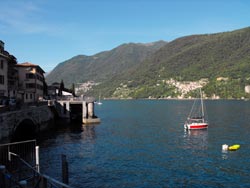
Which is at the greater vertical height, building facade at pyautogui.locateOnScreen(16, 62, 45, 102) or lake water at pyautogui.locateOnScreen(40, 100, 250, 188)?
building facade at pyautogui.locateOnScreen(16, 62, 45, 102)

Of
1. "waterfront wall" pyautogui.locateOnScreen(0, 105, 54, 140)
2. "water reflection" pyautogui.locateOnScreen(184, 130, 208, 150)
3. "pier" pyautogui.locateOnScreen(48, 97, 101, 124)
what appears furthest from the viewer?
"pier" pyautogui.locateOnScreen(48, 97, 101, 124)

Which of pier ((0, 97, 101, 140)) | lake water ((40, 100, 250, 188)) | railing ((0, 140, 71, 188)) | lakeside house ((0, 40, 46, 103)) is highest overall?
lakeside house ((0, 40, 46, 103))

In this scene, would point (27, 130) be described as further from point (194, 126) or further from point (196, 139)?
point (194, 126)

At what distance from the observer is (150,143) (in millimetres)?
67188

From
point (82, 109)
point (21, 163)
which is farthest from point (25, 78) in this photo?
point (21, 163)

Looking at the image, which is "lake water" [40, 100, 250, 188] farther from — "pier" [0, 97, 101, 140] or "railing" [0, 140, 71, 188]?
"pier" [0, 97, 101, 140]

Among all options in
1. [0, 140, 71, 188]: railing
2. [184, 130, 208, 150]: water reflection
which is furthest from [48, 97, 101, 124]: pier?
[0, 140, 71, 188]: railing

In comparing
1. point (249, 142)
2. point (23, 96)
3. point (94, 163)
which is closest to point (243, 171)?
point (94, 163)

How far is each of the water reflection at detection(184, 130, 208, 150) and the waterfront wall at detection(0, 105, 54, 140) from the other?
3437 cm

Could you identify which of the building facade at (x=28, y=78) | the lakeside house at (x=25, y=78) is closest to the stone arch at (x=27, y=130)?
the lakeside house at (x=25, y=78)

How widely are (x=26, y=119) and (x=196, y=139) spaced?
40.6 m

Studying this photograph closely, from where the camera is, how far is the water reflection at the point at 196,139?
6384 centimetres

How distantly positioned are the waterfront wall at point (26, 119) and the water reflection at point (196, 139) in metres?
34.4

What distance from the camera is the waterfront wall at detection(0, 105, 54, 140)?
166ft
